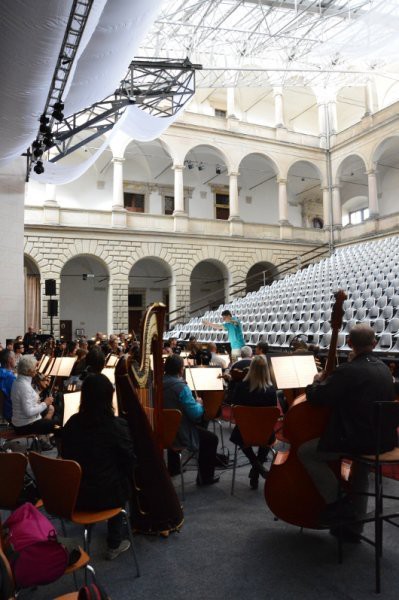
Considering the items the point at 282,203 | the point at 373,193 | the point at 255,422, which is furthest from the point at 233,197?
the point at 255,422

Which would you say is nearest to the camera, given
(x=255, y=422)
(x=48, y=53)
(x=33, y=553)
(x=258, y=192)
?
(x=33, y=553)

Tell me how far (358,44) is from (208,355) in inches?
547

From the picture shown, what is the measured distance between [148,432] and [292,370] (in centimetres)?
167

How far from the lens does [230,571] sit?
8.86ft

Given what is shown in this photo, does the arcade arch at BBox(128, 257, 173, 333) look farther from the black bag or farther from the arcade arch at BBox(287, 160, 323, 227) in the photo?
the black bag

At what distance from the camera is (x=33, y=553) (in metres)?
1.91

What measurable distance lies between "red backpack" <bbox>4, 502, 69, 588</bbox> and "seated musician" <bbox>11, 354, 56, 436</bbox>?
2670mm

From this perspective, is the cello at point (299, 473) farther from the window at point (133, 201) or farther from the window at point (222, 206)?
the window at point (222, 206)

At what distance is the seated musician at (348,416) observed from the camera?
2650 mm

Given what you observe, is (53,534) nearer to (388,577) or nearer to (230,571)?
(230,571)

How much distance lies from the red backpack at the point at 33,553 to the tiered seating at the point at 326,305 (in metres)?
7.31

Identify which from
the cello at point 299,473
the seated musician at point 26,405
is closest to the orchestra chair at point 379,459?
the cello at point 299,473

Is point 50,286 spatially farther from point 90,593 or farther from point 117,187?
point 90,593

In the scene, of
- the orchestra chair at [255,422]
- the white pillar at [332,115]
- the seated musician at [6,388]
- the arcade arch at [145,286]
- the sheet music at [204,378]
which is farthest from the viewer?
the white pillar at [332,115]
